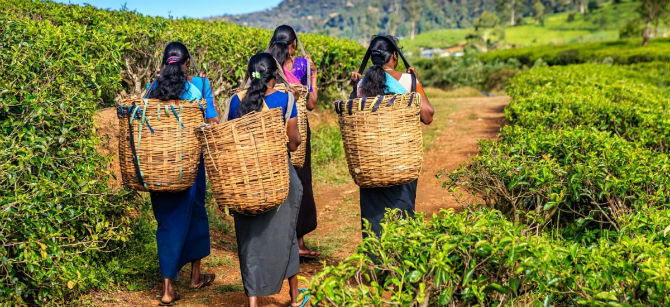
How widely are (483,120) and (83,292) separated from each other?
1053 centimetres

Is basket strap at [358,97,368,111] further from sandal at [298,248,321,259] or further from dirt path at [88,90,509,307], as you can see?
sandal at [298,248,321,259]

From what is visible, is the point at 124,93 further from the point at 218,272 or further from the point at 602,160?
the point at 602,160

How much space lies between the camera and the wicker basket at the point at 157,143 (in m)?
3.71

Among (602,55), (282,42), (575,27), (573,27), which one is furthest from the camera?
(573,27)

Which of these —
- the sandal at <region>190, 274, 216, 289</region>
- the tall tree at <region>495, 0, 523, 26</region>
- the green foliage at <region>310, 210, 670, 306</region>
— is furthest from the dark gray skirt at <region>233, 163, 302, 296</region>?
the tall tree at <region>495, 0, 523, 26</region>

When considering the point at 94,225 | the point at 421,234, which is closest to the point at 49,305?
the point at 94,225

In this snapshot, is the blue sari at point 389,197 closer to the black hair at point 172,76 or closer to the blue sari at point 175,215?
the blue sari at point 175,215

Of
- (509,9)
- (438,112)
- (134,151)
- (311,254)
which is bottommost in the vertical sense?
(438,112)

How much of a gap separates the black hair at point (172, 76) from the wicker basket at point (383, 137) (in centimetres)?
110

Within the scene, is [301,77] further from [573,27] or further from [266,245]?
[573,27]

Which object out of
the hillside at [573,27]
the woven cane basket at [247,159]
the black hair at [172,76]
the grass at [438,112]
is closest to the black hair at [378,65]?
the woven cane basket at [247,159]

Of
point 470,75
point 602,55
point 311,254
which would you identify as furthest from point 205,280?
point 602,55

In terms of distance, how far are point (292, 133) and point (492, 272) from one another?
1.62 meters

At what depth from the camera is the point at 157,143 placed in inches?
146
